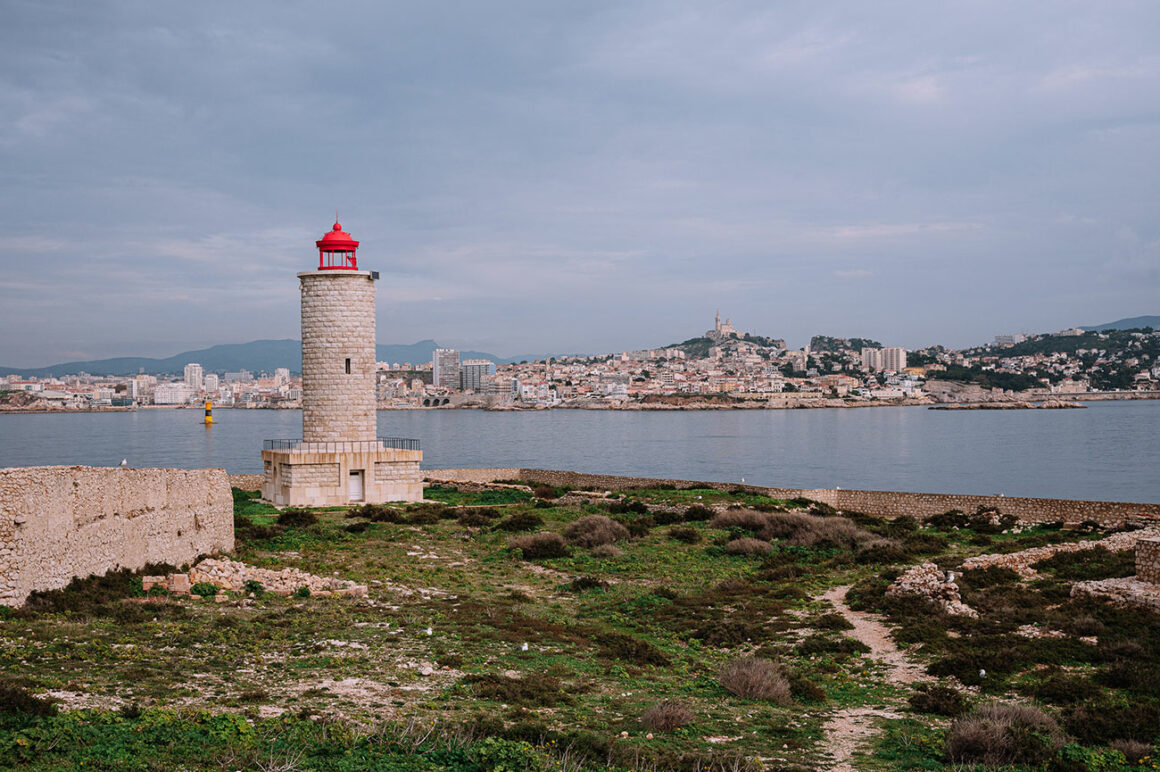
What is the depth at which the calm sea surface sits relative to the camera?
50969 mm

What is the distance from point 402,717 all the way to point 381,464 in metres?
17.0

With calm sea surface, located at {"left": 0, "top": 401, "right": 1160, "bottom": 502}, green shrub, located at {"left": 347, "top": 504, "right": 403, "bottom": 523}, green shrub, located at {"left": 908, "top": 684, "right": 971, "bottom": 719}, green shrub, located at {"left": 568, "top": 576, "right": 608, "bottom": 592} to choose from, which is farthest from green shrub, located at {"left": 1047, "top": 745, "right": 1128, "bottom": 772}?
calm sea surface, located at {"left": 0, "top": 401, "right": 1160, "bottom": 502}

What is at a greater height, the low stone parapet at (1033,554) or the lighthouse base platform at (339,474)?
the lighthouse base platform at (339,474)

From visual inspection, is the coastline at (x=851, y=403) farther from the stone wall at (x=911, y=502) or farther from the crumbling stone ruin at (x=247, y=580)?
the crumbling stone ruin at (x=247, y=580)

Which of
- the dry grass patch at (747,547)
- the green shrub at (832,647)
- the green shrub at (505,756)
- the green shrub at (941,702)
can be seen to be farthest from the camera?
the dry grass patch at (747,547)

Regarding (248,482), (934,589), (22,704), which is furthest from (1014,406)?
(22,704)

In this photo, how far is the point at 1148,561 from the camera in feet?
39.8

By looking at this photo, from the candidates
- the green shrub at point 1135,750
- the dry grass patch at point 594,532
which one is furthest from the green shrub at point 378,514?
the green shrub at point 1135,750

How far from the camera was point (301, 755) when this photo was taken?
219 inches

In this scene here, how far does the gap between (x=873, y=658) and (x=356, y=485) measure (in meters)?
16.5

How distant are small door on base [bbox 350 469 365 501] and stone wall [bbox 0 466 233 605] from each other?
7774 millimetres

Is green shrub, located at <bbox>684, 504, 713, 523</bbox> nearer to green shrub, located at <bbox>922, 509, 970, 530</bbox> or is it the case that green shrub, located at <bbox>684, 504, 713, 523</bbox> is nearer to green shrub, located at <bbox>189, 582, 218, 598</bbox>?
green shrub, located at <bbox>922, 509, 970, 530</bbox>

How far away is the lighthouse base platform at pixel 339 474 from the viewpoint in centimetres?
2230

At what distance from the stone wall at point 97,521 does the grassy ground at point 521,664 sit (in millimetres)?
394
